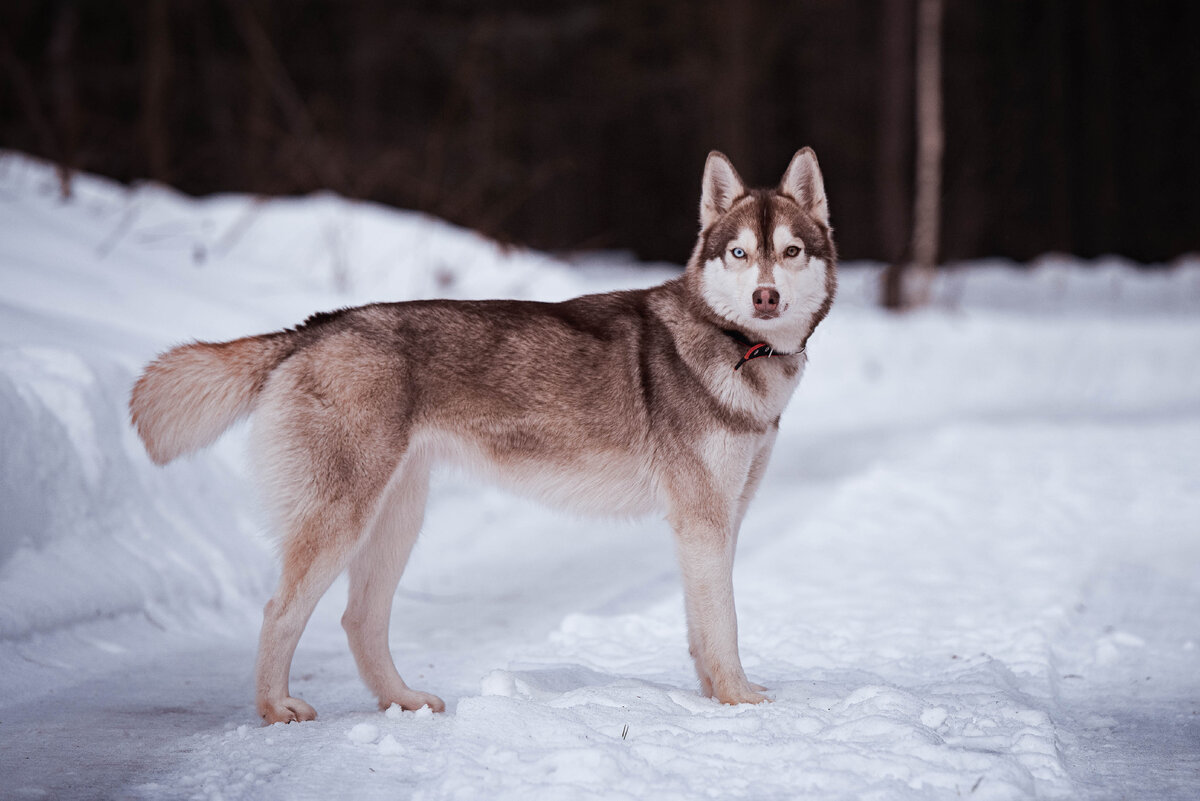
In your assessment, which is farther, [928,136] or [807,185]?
[928,136]

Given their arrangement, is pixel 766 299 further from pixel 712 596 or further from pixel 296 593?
pixel 296 593

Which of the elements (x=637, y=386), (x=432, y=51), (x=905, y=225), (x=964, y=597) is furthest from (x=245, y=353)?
(x=432, y=51)

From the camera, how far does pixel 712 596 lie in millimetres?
3652

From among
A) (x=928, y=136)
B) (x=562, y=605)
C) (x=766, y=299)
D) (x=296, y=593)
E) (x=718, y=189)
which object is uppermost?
(x=928, y=136)

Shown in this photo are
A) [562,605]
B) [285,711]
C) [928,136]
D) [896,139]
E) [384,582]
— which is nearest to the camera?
[285,711]

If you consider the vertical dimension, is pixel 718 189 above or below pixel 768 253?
above

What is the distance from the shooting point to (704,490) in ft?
12.2

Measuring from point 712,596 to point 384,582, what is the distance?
1341mm

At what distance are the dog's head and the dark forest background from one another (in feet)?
48.5

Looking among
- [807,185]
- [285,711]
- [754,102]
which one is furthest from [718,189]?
[754,102]

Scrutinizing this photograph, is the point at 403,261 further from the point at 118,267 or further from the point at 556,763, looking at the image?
the point at 556,763

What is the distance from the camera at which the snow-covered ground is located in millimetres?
2947

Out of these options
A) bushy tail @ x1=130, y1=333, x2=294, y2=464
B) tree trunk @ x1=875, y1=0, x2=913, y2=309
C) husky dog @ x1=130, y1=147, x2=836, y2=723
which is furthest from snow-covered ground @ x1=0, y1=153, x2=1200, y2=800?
tree trunk @ x1=875, y1=0, x2=913, y2=309

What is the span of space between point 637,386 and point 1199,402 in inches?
345
